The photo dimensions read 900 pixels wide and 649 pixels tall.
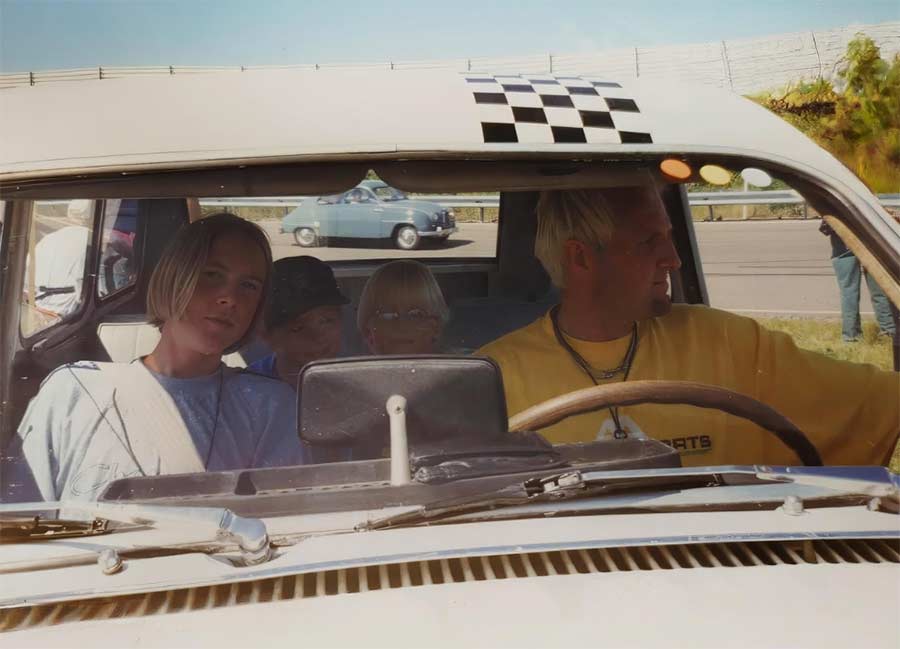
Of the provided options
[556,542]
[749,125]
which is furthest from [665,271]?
[556,542]

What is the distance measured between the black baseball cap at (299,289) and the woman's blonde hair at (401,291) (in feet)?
0.18

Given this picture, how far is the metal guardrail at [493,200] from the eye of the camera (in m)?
1.73

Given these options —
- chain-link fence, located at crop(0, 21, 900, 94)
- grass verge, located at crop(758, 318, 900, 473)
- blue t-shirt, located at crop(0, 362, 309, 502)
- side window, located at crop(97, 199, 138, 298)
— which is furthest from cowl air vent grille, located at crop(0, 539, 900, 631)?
chain-link fence, located at crop(0, 21, 900, 94)

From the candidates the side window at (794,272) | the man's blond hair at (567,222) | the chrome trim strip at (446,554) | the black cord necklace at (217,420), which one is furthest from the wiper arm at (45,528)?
the side window at (794,272)

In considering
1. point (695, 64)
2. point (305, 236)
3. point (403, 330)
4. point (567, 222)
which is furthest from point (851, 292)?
point (695, 64)

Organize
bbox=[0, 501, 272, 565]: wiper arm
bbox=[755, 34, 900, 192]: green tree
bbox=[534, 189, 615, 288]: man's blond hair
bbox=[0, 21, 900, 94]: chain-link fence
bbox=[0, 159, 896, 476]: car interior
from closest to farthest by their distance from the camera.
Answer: bbox=[0, 501, 272, 565]: wiper arm
bbox=[0, 159, 896, 476]: car interior
bbox=[534, 189, 615, 288]: man's blond hair
bbox=[0, 21, 900, 94]: chain-link fence
bbox=[755, 34, 900, 192]: green tree

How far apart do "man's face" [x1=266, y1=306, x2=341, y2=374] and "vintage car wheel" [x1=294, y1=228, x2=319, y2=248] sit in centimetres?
14

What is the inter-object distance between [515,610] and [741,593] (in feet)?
1.09

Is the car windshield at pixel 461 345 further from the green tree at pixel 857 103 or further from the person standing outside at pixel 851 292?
the green tree at pixel 857 103

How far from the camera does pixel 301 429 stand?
156 centimetres

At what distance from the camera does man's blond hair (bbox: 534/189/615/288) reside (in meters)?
1.90

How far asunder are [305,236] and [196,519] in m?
0.70

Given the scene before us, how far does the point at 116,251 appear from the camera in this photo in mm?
2273

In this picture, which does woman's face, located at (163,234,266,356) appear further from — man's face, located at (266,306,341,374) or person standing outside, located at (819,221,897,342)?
person standing outside, located at (819,221,897,342)
